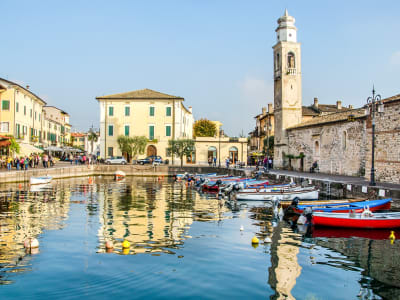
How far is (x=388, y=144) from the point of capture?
23.4 m

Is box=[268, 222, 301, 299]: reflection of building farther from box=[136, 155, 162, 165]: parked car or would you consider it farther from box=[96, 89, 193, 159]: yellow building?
box=[96, 89, 193, 159]: yellow building

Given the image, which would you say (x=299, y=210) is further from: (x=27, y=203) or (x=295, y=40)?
(x=295, y=40)

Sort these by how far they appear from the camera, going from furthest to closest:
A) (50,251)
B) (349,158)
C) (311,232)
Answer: (349,158)
(311,232)
(50,251)

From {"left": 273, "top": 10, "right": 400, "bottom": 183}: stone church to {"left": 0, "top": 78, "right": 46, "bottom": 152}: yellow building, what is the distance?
2844 centimetres

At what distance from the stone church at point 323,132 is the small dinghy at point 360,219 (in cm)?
869

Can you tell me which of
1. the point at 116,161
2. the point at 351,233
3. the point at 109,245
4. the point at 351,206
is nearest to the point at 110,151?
the point at 116,161

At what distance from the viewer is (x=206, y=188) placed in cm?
3183

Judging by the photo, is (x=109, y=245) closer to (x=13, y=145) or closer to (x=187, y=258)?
(x=187, y=258)

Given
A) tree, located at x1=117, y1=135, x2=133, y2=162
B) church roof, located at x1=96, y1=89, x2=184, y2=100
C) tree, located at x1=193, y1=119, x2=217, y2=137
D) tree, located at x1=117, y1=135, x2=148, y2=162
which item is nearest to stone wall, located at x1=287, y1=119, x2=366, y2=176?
tree, located at x1=117, y1=135, x2=148, y2=162

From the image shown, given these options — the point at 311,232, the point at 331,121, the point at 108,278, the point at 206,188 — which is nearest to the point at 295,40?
the point at 331,121

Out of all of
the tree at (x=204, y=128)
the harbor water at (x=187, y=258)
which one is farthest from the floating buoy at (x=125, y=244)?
the tree at (x=204, y=128)

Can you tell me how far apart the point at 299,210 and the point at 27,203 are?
14.3 metres

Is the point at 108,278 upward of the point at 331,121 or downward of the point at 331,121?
downward

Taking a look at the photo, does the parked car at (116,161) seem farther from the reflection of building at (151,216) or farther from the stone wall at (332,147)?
the reflection of building at (151,216)
